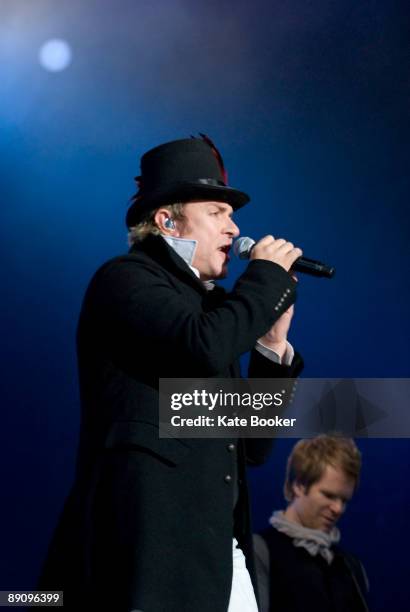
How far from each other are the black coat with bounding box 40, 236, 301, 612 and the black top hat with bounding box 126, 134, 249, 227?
28cm

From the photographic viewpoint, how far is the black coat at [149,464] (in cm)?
132

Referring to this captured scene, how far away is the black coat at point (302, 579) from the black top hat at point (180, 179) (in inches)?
55.0

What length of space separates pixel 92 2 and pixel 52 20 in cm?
18

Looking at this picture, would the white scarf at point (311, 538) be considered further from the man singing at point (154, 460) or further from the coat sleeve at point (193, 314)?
the coat sleeve at point (193, 314)

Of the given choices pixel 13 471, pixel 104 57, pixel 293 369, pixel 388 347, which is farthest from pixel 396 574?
pixel 104 57

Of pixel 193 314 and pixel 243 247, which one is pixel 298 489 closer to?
pixel 243 247

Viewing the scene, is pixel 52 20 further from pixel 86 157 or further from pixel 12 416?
pixel 12 416

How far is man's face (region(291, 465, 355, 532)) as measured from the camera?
2875mm

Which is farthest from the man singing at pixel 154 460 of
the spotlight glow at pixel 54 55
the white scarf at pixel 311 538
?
the spotlight glow at pixel 54 55

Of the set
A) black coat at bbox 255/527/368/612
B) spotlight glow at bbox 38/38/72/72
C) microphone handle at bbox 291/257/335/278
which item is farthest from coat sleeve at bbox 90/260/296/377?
spotlight glow at bbox 38/38/72/72

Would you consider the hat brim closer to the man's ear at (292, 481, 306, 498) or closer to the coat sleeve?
the coat sleeve

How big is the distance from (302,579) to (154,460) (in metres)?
1.57

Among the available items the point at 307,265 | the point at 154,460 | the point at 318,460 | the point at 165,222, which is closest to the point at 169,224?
the point at 165,222

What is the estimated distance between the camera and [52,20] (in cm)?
315
